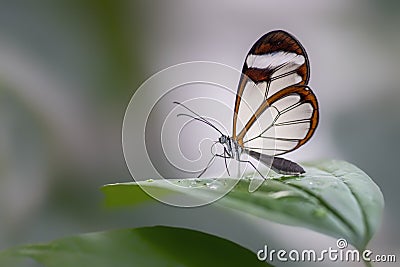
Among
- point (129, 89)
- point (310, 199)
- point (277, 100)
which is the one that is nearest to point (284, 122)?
point (277, 100)

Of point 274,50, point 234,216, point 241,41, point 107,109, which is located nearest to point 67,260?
point 274,50

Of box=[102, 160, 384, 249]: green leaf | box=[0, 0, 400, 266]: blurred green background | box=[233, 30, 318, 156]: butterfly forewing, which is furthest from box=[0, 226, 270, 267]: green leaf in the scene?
box=[0, 0, 400, 266]: blurred green background

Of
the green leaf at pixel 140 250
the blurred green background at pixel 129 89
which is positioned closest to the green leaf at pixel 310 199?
the green leaf at pixel 140 250

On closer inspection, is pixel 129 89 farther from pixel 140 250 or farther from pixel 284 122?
pixel 140 250

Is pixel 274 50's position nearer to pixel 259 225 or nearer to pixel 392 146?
pixel 259 225

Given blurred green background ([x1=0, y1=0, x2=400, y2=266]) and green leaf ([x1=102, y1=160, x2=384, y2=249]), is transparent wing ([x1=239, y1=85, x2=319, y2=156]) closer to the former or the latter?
green leaf ([x1=102, y1=160, x2=384, y2=249])
